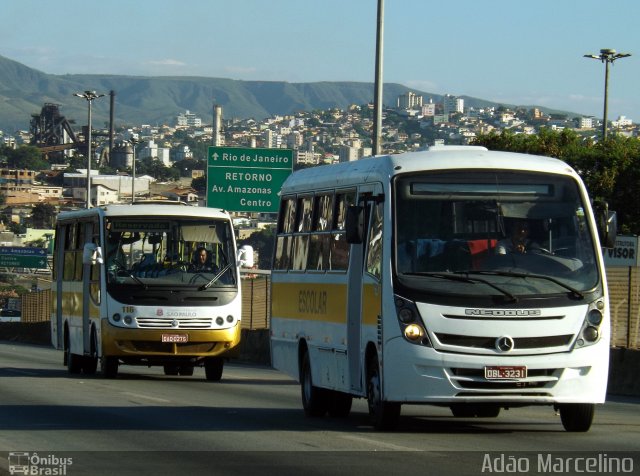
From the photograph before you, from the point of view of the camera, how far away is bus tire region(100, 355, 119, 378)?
82.3ft

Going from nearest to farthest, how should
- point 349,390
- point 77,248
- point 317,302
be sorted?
1. point 349,390
2. point 317,302
3. point 77,248

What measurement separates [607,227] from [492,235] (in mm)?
1054

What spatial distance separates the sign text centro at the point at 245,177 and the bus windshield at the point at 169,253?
38.0 ft

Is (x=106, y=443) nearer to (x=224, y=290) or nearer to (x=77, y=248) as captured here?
(x=224, y=290)

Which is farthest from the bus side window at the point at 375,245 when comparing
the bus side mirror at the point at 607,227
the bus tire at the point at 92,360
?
the bus tire at the point at 92,360

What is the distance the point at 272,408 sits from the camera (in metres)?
18.7

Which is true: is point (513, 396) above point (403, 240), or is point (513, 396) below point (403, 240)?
below

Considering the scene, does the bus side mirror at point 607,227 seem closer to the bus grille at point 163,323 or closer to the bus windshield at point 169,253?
the bus windshield at point 169,253

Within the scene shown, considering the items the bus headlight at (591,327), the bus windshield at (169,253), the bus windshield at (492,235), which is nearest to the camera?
the bus headlight at (591,327)

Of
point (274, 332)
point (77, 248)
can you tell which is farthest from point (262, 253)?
point (274, 332)

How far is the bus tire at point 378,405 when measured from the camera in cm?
1404

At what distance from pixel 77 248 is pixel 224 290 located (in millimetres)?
4440

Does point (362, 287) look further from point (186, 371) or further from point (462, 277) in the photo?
point (186, 371)

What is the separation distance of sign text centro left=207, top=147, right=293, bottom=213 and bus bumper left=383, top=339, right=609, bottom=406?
76.9 ft
